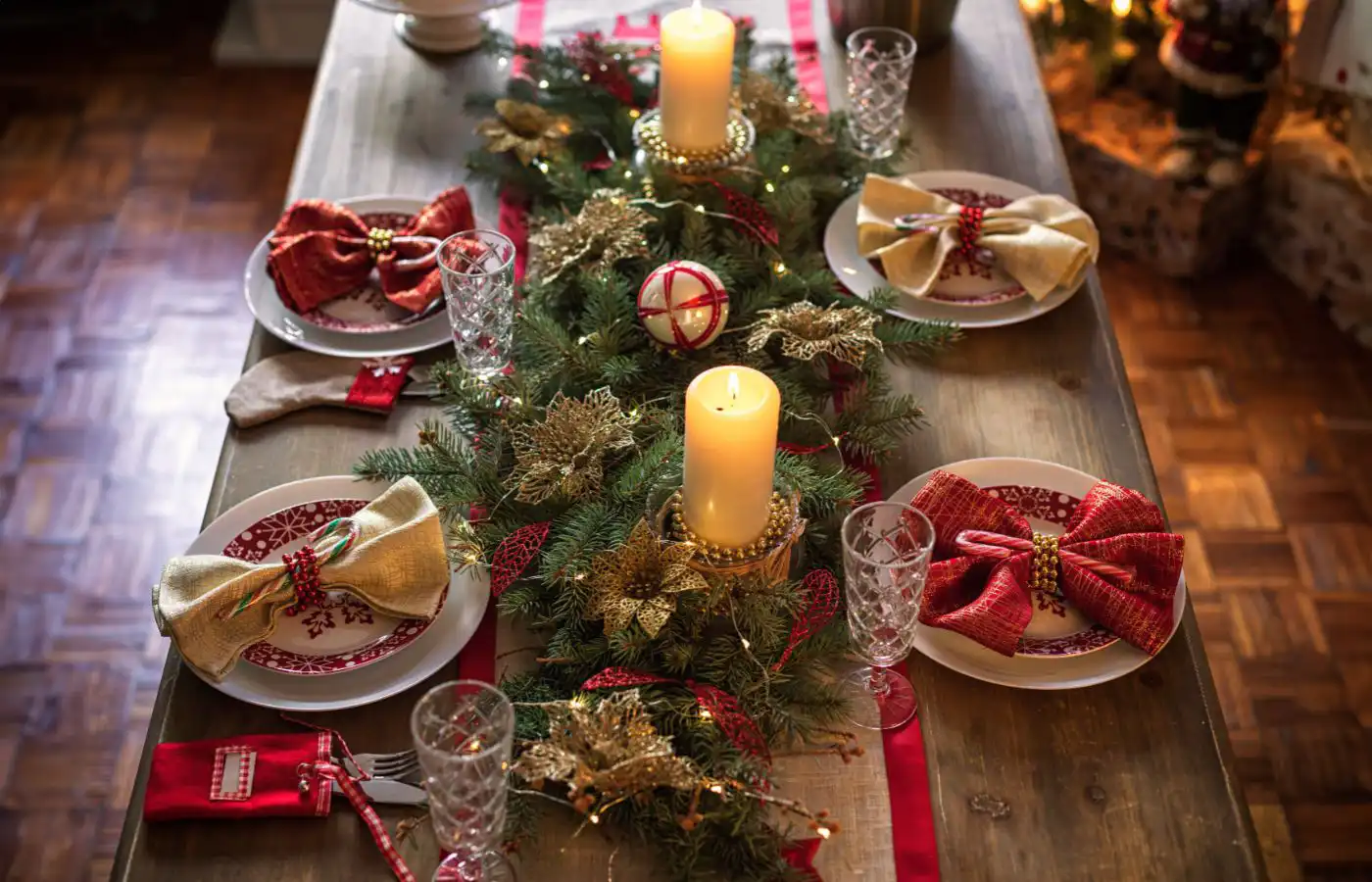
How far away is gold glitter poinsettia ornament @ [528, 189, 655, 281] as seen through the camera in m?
1.21

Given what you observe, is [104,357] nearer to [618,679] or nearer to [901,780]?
[618,679]

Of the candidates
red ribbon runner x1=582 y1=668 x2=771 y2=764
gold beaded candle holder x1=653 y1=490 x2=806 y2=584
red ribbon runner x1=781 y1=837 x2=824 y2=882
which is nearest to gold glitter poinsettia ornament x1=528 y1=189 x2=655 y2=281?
gold beaded candle holder x1=653 y1=490 x2=806 y2=584

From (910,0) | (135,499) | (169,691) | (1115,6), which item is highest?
(910,0)

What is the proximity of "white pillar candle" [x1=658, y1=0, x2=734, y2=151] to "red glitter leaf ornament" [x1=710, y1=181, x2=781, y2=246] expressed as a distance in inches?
2.8

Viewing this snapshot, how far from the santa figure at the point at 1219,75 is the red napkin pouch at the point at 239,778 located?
182 centimetres

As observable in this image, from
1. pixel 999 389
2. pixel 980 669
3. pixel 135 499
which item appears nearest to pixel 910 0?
pixel 999 389

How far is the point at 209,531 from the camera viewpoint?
104 cm

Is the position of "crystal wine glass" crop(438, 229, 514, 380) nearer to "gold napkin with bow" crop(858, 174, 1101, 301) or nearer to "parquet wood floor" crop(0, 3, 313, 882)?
"gold napkin with bow" crop(858, 174, 1101, 301)

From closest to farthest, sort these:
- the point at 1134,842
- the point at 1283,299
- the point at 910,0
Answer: the point at 1134,842 < the point at 910,0 < the point at 1283,299

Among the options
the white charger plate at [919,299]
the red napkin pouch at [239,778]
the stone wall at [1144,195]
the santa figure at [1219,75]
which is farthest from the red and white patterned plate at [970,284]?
the stone wall at [1144,195]

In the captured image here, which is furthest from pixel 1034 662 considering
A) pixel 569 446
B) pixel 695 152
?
pixel 695 152

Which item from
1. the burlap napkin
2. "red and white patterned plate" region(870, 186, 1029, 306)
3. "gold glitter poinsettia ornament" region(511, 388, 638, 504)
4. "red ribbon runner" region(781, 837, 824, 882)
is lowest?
the burlap napkin

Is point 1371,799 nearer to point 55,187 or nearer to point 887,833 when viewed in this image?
point 887,833

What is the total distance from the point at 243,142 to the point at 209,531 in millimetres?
1957
